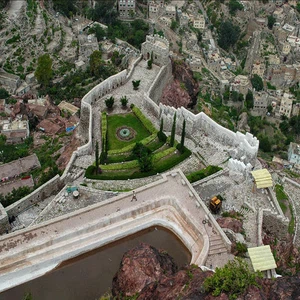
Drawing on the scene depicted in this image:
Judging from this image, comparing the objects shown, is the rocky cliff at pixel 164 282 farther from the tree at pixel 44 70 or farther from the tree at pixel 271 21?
the tree at pixel 271 21

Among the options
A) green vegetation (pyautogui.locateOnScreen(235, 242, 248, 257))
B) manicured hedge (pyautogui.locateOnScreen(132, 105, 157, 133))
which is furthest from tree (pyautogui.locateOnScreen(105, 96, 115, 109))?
green vegetation (pyautogui.locateOnScreen(235, 242, 248, 257))

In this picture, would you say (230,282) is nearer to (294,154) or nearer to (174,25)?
(294,154)

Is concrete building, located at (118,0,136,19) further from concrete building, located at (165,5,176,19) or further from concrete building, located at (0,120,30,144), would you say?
concrete building, located at (0,120,30,144)

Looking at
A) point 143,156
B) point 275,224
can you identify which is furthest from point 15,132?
point 275,224

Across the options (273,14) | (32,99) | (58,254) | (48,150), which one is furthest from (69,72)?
(273,14)

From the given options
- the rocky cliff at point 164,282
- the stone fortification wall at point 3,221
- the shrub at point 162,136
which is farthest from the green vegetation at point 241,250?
the stone fortification wall at point 3,221

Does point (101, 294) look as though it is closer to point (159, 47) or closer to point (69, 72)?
point (159, 47)
